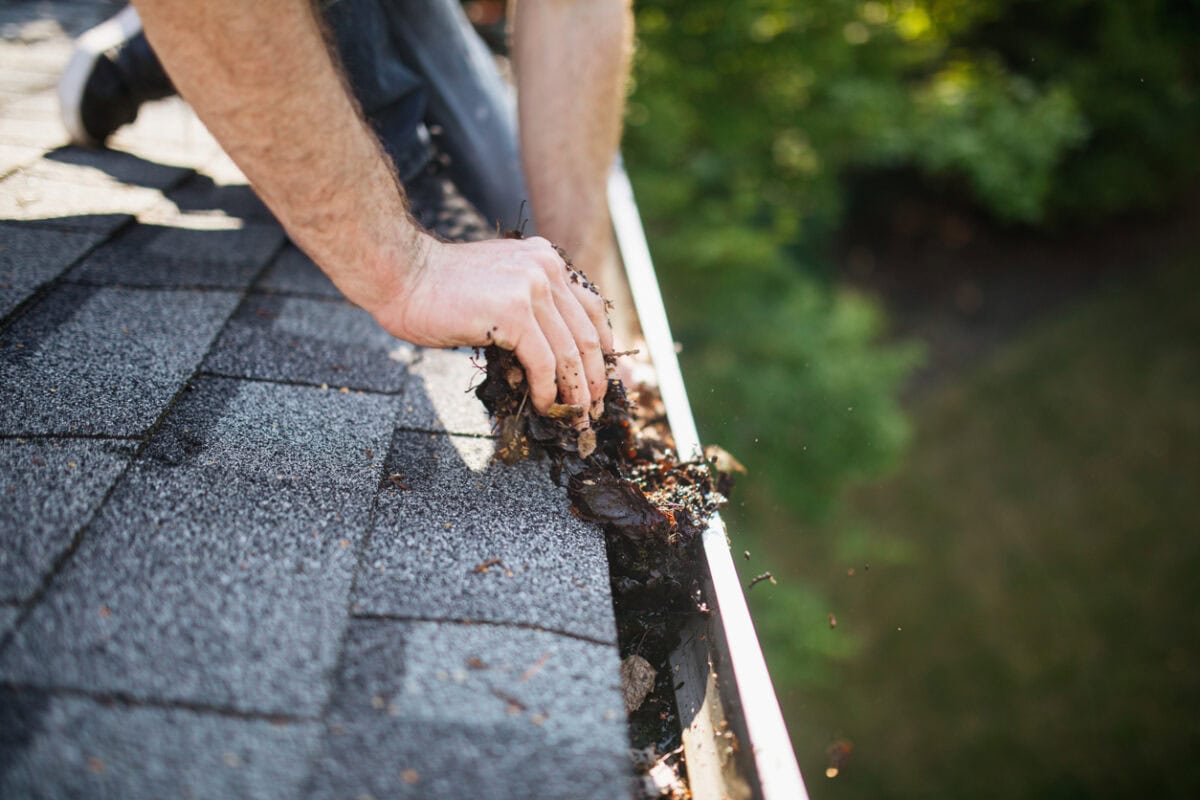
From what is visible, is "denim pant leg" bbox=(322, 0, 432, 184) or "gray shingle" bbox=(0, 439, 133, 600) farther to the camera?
"denim pant leg" bbox=(322, 0, 432, 184)

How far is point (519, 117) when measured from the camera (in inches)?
77.9

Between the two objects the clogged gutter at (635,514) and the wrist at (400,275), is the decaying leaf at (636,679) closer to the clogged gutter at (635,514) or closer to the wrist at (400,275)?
the clogged gutter at (635,514)

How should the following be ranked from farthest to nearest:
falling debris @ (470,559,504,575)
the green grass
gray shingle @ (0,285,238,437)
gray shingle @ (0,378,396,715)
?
the green grass, gray shingle @ (0,285,238,437), falling debris @ (470,559,504,575), gray shingle @ (0,378,396,715)

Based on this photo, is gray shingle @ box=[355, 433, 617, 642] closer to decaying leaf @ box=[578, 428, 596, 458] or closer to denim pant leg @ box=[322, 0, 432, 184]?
decaying leaf @ box=[578, 428, 596, 458]

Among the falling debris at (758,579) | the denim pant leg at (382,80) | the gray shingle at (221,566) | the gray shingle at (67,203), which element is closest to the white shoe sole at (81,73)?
the gray shingle at (67,203)

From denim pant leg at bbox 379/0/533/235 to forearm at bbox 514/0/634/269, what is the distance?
0.22 m

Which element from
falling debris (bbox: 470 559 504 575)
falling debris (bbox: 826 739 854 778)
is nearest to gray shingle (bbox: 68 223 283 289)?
falling debris (bbox: 470 559 504 575)

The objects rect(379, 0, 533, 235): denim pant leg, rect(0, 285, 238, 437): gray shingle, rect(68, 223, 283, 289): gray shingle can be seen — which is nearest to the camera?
rect(0, 285, 238, 437): gray shingle

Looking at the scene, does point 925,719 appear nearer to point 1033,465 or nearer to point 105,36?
point 1033,465

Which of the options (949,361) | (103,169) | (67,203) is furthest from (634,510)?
(949,361)

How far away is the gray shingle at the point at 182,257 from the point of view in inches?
62.2

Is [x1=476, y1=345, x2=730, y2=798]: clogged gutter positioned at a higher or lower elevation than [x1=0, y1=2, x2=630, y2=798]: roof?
lower

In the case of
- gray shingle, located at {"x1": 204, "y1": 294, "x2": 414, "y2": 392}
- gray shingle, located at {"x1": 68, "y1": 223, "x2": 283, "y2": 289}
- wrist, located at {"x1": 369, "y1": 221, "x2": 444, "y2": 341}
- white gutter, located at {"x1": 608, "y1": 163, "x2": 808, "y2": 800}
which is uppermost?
wrist, located at {"x1": 369, "y1": 221, "x2": 444, "y2": 341}

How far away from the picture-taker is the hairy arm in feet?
3.45
